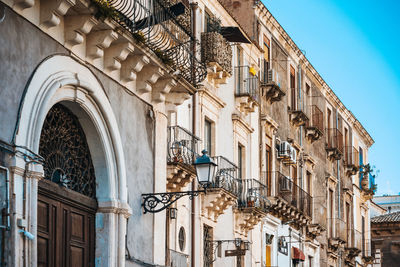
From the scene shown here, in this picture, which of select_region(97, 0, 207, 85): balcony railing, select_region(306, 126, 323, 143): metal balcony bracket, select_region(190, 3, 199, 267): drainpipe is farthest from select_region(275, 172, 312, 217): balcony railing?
select_region(97, 0, 207, 85): balcony railing

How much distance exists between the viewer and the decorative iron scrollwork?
12.9m

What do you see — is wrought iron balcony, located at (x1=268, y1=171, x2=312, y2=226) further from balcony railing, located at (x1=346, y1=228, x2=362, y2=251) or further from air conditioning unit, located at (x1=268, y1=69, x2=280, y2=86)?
balcony railing, located at (x1=346, y1=228, x2=362, y2=251)

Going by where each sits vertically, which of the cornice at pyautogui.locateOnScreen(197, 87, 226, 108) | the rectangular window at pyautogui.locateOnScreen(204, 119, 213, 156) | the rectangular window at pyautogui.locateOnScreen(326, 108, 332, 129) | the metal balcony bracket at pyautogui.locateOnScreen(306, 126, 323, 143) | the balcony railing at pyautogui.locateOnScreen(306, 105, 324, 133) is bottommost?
the rectangular window at pyautogui.locateOnScreen(204, 119, 213, 156)

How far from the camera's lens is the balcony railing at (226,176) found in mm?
22975

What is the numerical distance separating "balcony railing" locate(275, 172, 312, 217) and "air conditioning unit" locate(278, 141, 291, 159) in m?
0.67

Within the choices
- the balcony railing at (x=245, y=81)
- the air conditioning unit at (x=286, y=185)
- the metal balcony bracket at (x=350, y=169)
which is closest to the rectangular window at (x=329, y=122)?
the metal balcony bracket at (x=350, y=169)

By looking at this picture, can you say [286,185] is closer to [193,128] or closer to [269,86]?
[269,86]

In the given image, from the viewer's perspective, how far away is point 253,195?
2672 centimetres

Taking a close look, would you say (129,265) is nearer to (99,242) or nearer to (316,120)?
(99,242)

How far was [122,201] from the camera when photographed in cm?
1426

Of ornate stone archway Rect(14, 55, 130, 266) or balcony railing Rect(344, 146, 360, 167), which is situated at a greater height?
balcony railing Rect(344, 146, 360, 167)

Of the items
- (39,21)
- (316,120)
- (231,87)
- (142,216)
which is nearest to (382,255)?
(316,120)

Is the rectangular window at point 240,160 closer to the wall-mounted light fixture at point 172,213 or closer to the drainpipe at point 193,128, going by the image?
the drainpipe at point 193,128

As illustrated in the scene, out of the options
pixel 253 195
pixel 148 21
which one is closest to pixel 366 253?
pixel 253 195
